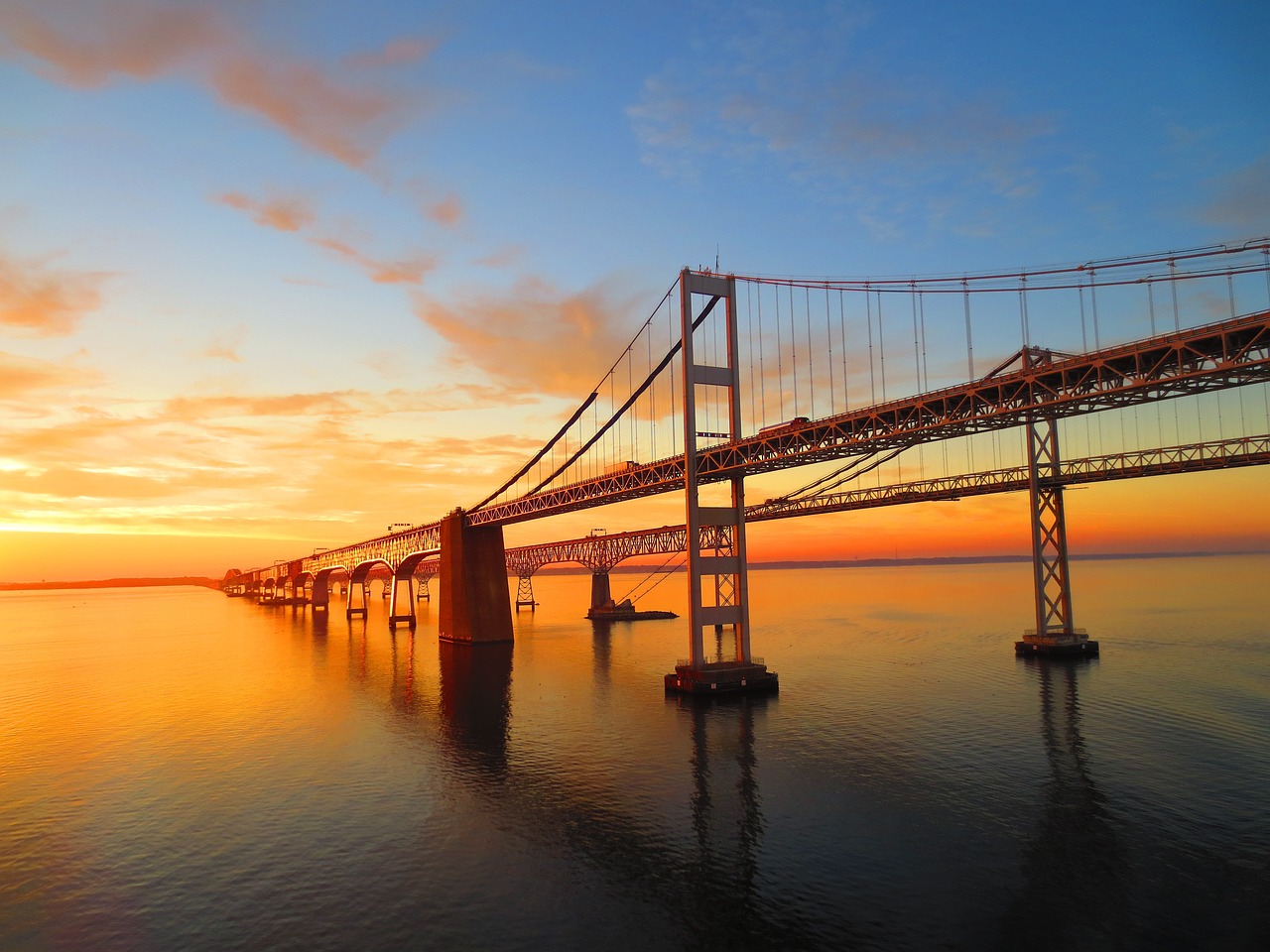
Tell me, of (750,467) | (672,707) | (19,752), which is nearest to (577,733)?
(672,707)

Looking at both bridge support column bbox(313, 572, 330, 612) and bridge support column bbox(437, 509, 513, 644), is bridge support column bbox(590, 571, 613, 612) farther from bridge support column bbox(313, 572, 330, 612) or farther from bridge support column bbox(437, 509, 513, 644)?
bridge support column bbox(313, 572, 330, 612)

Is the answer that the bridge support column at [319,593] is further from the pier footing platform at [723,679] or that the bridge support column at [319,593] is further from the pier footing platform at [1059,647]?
the pier footing platform at [1059,647]

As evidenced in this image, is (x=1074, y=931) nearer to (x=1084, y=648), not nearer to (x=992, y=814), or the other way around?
(x=992, y=814)

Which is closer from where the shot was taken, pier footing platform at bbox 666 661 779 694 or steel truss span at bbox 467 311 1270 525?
steel truss span at bbox 467 311 1270 525

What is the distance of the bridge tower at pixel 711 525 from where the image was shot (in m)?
46.5

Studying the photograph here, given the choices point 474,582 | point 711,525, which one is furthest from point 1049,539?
point 474,582

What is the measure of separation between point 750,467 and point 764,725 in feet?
50.9

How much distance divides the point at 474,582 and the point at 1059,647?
57461 mm

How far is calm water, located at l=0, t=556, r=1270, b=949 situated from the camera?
61.5 feet

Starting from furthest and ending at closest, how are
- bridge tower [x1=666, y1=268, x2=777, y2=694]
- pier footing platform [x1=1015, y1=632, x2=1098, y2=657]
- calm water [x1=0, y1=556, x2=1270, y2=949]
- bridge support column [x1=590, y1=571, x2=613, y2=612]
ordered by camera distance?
bridge support column [x1=590, y1=571, x2=613, y2=612] < pier footing platform [x1=1015, y1=632, x2=1098, y2=657] < bridge tower [x1=666, y1=268, x2=777, y2=694] < calm water [x1=0, y1=556, x2=1270, y2=949]

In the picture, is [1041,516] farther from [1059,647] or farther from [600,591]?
[600,591]

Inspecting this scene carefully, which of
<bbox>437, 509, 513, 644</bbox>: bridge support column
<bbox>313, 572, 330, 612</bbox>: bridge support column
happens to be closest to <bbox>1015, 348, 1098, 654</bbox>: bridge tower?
<bbox>437, 509, 513, 644</bbox>: bridge support column

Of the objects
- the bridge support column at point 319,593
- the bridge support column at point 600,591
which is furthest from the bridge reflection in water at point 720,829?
the bridge support column at point 319,593

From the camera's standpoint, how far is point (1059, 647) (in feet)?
200
